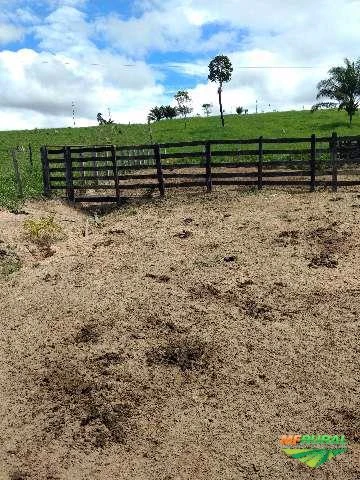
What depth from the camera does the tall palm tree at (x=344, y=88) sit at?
45.2 m

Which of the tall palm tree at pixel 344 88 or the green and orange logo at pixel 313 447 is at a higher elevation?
the tall palm tree at pixel 344 88

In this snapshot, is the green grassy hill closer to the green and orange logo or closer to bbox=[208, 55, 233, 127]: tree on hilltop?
bbox=[208, 55, 233, 127]: tree on hilltop

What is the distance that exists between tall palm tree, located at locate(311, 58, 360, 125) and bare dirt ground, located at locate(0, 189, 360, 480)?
37.7 m

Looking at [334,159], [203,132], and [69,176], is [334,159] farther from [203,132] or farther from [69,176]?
[203,132]

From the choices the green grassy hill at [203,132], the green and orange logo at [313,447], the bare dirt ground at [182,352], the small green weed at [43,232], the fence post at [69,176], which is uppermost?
the green grassy hill at [203,132]

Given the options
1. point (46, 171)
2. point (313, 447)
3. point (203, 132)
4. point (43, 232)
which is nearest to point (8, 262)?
point (43, 232)

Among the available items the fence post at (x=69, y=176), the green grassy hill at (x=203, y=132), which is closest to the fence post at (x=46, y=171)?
the fence post at (x=69, y=176)

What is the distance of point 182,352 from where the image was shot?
22.5 ft

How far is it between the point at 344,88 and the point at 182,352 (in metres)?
44.2

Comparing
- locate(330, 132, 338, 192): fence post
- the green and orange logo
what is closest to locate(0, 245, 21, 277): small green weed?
the green and orange logo

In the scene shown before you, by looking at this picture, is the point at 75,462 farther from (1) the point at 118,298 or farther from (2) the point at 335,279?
(2) the point at 335,279

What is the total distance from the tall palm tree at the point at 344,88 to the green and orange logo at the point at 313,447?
146 ft

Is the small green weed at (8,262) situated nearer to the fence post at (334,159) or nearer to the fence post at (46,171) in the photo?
the fence post at (46,171)

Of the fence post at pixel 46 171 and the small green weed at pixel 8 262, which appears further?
the fence post at pixel 46 171
